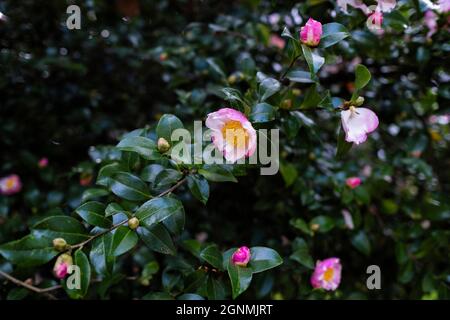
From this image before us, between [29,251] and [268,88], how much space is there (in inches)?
22.1

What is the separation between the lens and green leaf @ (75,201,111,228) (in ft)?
2.69

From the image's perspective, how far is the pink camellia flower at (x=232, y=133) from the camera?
0.77 metres

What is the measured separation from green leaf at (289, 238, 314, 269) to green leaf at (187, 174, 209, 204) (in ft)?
1.19

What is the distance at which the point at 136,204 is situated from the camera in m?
0.92

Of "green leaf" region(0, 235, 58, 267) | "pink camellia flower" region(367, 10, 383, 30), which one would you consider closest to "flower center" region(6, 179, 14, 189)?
"green leaf" region(0, 235, 58, 267)

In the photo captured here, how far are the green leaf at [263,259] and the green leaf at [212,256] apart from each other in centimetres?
6

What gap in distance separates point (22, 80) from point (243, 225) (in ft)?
3.11

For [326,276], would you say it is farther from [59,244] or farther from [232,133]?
[59,244]

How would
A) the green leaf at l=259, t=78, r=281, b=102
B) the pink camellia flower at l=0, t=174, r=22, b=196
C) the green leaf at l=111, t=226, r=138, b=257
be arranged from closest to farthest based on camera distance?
the green leaf at l=111, t=226, r=138, b=257 → the green leaf at l=259, t=78, r=281, b=102 → the pink camellia flower at l=0, t=174, r=22, b=196

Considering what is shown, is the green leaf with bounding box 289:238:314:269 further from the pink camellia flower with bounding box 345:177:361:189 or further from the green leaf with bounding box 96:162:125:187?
the green leaf with bounding box 96:162:125:187

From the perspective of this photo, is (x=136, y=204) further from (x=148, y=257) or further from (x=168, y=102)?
(x=168, y=102)

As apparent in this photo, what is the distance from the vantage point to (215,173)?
2.68 feet
